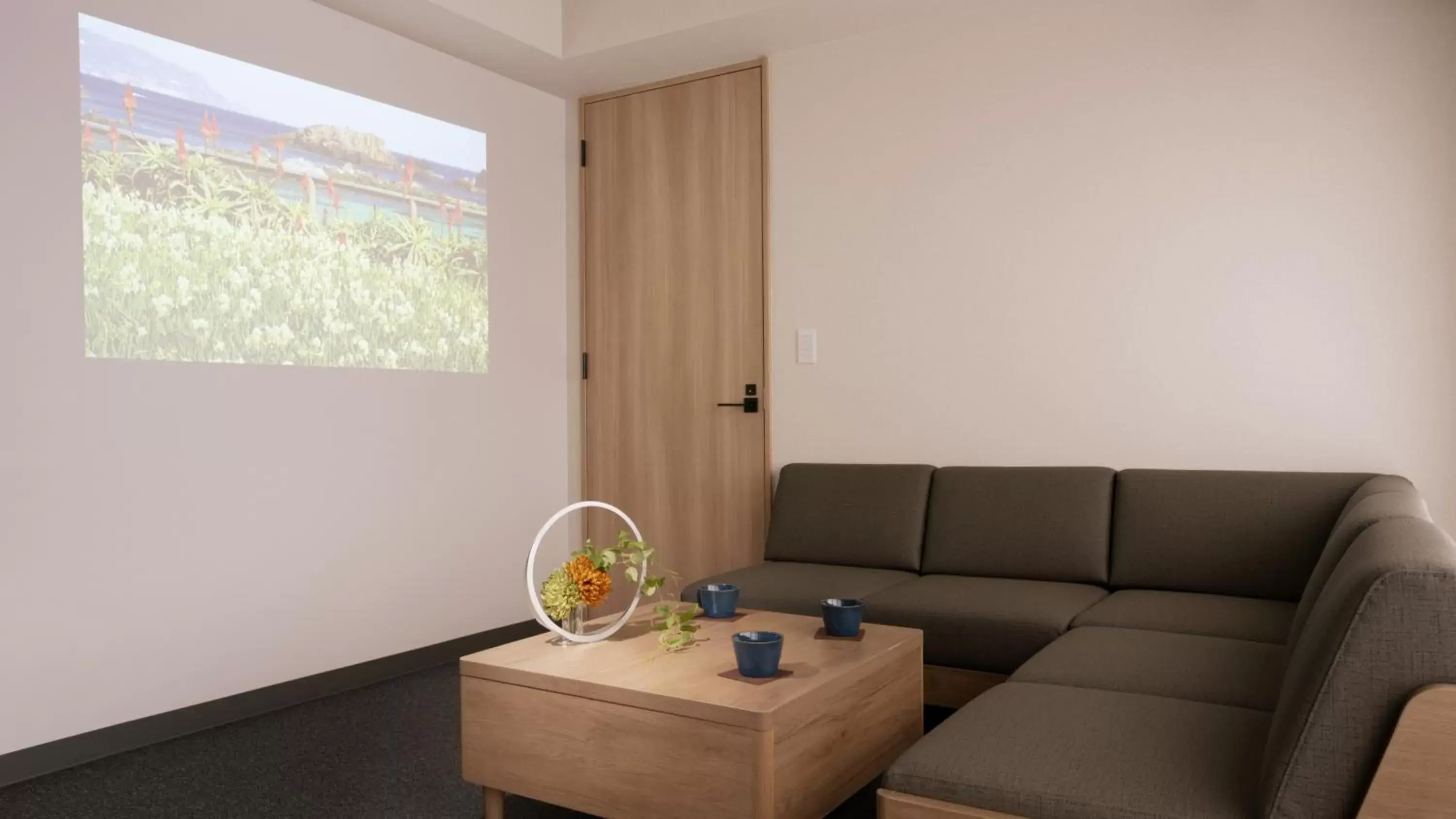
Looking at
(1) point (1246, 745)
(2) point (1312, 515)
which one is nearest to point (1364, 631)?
(1) point (1246, 745)

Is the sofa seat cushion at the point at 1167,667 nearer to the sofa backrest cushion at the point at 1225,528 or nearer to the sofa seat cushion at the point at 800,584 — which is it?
the sofa backrest cushion at the point at 1225,528

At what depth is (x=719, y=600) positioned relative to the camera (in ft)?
9.32

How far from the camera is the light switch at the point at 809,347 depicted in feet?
14.2

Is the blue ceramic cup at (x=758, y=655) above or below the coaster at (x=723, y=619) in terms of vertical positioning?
above

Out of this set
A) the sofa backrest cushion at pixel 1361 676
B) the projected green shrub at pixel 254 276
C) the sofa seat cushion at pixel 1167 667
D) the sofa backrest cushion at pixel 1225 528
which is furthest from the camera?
the projected green shrub at pixel 254 276

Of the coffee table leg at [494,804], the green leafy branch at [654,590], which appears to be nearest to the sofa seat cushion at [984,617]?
the green leafy branch at [654,590]

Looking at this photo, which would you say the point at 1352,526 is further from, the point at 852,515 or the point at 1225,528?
the point at 852,515

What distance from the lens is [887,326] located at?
4156 mm

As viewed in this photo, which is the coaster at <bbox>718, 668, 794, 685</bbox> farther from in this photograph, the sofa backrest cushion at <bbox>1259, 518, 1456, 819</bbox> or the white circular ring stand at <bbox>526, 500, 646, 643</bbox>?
the sofa backrest cushion at <bbox>1259, 518, 1456, 819</bbox>

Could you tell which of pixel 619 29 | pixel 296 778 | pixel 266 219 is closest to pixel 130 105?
pixel 266 219

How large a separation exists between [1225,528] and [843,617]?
1368 mm

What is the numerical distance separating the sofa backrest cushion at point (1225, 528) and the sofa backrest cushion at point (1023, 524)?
0.08 m

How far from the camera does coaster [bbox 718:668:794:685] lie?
224 cm

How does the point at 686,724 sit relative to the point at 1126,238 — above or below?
below
